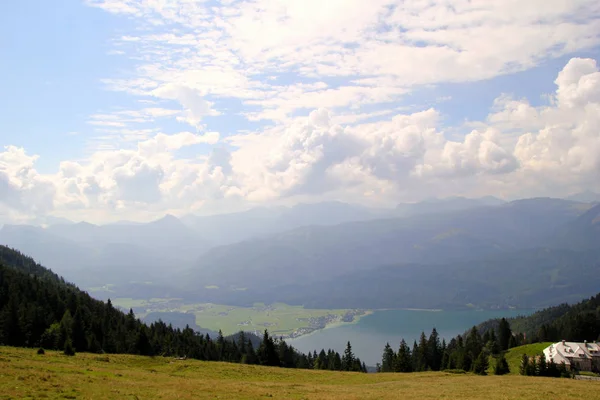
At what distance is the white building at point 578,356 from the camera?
8288cm

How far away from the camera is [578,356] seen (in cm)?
8450

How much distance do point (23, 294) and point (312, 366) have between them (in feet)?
259

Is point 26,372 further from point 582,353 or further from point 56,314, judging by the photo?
point 582,353

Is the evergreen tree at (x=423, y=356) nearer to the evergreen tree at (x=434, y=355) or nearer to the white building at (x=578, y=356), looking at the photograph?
the evergreen tree at (x=434, y=355)

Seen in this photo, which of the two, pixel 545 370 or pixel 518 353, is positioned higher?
pixel 545 370

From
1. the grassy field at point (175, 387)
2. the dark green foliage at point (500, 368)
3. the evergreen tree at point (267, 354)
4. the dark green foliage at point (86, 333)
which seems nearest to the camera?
the grassy field at point (175, 387)

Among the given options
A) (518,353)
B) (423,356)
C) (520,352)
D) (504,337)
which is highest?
(504,337)

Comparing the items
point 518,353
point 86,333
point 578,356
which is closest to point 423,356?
point 518,353

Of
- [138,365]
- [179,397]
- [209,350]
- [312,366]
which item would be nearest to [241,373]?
[138,365]

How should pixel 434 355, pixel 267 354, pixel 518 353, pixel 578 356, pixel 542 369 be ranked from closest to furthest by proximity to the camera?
pixel 542 369
pixel 578 356
pixel 267 354
pixel 518 353
pixel 434 355

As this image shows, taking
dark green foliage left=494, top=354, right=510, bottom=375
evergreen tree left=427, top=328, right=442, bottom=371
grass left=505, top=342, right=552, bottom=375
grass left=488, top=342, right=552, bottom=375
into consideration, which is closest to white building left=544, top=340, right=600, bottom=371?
grass left=488, top=342, right=552, bottom=375

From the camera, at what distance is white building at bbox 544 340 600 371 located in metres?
82.9

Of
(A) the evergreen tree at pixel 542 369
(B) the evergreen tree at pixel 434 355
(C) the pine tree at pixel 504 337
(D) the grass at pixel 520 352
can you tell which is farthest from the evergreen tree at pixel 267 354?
(C) the pine tree at pixel 504 337

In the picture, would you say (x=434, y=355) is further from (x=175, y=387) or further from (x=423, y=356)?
(x=175, y=387)
